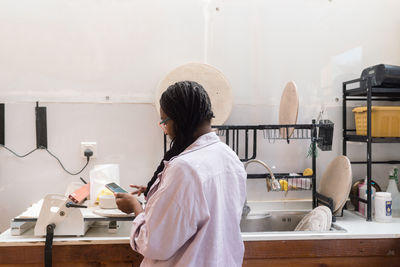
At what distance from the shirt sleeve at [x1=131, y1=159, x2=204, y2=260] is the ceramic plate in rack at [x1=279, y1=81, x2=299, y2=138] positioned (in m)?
1.06

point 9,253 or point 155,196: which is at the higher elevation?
point 155,196

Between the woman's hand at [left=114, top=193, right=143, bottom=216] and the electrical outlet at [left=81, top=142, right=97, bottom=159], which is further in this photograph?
the electrical outlet at [left=81, top=142, right=97, bottom=159]

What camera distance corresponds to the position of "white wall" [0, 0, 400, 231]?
1951 mm

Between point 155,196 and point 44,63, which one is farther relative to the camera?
point 44,63

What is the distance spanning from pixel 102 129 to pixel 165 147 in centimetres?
37

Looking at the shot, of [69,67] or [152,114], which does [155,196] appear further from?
[69,67]

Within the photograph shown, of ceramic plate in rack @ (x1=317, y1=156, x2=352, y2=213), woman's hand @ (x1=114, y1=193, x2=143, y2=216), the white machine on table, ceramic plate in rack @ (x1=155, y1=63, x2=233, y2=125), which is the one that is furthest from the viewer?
ceramic plate in rack @ (x1=155, y1=63, x2=233, y2=125)

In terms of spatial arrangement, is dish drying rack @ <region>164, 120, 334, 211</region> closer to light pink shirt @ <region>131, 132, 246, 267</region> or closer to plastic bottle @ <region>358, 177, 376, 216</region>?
plastic bottle @ <region>358, 177, 376, 216</region>

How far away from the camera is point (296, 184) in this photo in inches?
77.4

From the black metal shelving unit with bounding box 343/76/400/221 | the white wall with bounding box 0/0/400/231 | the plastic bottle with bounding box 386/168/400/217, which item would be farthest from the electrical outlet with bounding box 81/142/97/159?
the plastic bottle with bounding box 386/168/400/217

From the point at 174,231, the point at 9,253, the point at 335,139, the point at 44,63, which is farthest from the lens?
the point at 335,139

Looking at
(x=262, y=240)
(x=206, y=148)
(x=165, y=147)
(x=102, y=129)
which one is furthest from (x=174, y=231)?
(x=102, y=129)

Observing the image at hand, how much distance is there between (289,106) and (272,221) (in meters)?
0.65

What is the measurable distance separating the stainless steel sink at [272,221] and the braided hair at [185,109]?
1.06 m
